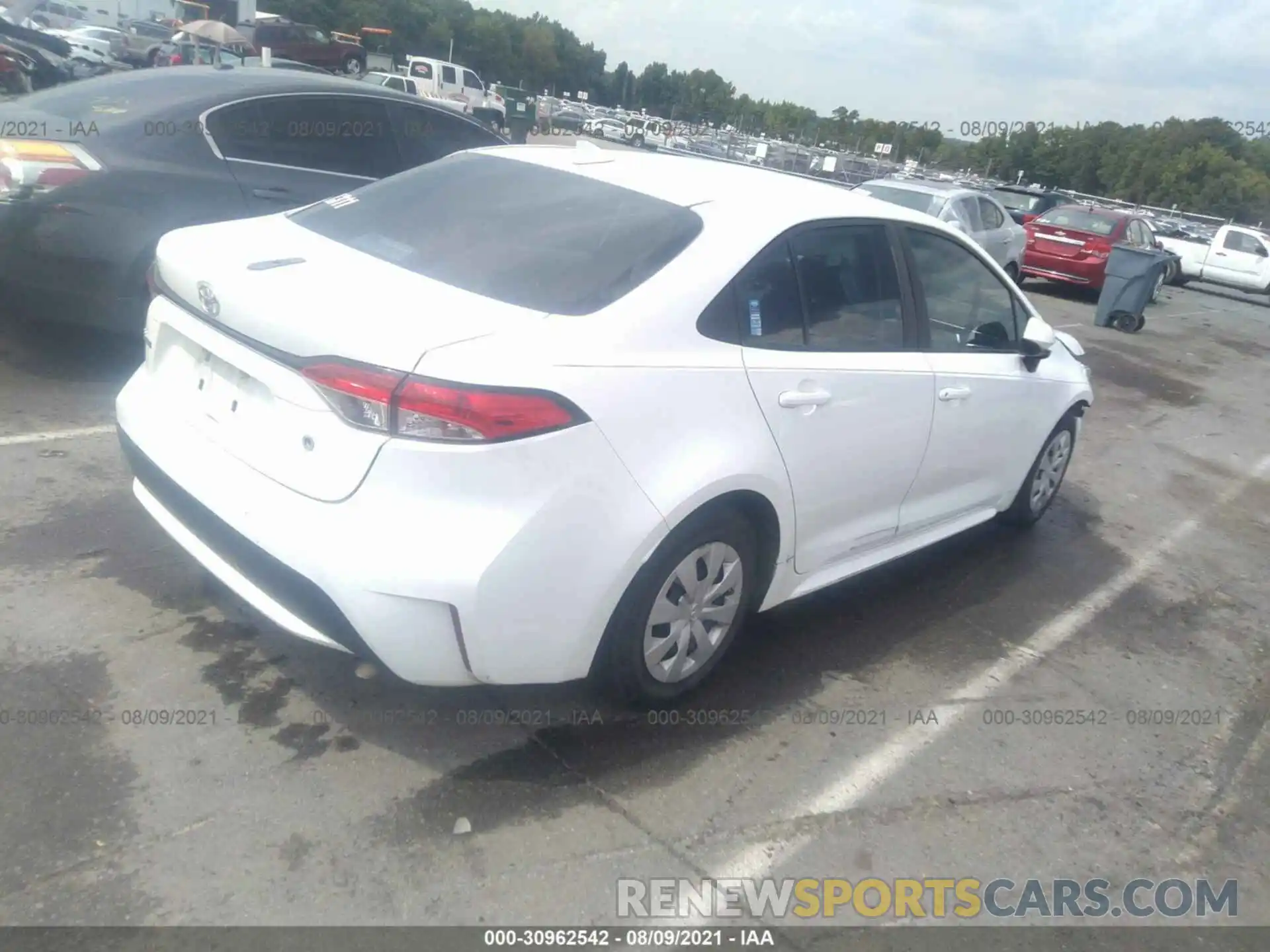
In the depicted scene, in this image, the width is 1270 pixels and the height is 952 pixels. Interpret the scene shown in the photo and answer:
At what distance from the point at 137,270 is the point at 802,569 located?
12.7ft

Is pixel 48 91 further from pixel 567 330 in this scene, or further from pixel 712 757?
pixel 712 757

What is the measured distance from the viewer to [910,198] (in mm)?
13078

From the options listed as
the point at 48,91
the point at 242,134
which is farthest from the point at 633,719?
the point at 48,91

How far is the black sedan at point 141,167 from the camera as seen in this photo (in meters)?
5.23

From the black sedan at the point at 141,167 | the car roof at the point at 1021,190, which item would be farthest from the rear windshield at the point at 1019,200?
the black sedan at the point at 141,167

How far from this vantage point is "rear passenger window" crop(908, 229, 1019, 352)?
14.0ft

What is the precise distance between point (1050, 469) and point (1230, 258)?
2046 cm

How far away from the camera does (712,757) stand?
3.36 meters

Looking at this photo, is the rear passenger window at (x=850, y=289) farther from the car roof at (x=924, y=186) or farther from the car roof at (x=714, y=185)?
the car roof at (x=924, y=186)

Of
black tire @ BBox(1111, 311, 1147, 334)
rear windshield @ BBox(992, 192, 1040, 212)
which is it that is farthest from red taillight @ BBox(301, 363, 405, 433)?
rear windshield @ BBox(992, 192, 1040, 212)

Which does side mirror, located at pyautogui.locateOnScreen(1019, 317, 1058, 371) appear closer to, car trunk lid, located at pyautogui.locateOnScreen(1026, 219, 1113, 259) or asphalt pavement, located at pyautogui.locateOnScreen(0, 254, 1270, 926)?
asphalt pavement, located at pyautogui.locateOnScreen(0, 254, 1270, 926)

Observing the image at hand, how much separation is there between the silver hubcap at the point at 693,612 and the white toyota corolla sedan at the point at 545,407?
1 centimetres

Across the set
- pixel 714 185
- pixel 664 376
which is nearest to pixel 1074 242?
pixel 714 185

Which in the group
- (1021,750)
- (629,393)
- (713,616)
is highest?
(629,393)
